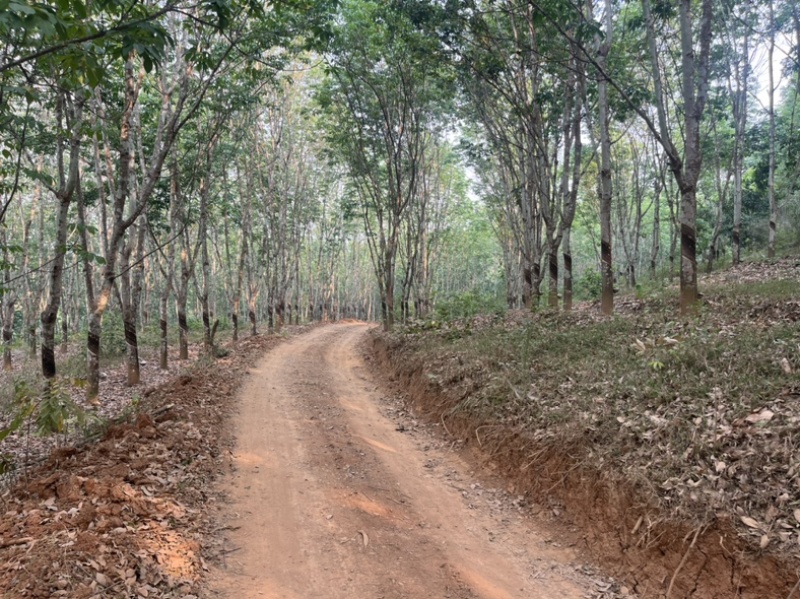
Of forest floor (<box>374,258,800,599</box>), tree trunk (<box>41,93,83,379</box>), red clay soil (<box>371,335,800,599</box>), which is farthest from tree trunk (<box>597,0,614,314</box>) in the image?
tree trunk (<box>41,93,83,379</box>)

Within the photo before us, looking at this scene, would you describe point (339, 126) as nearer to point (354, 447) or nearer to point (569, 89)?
point (569, 89)

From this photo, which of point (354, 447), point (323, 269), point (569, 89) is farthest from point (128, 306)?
point (323, 269)

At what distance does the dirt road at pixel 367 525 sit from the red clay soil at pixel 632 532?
1.26 ft

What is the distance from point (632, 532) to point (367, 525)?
2.68 meters

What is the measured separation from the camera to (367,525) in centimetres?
507

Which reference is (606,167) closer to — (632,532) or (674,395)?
(674,395)

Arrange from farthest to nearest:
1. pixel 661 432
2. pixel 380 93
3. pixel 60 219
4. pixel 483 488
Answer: pixel 380 93 → pixel 60 219 → pixel 483 488 → pixel 661 432

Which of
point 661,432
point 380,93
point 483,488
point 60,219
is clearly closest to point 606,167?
point 661,432

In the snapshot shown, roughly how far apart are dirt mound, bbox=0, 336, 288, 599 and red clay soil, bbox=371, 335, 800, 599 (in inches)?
150

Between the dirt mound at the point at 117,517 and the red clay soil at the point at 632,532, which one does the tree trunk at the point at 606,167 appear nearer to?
the red clay soil at the point at 632,532

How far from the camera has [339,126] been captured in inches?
772

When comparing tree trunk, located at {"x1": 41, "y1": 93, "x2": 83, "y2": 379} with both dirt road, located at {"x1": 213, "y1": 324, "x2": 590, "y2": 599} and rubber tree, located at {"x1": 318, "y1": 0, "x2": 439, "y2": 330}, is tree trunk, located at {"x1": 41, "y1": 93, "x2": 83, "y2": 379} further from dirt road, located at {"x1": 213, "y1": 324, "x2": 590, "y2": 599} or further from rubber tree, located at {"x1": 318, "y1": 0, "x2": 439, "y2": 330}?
rubber tree, located at {"x1": 318, "y1": 0, "x2": 439, "y2": 330}

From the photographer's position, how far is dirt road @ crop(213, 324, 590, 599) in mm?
4230

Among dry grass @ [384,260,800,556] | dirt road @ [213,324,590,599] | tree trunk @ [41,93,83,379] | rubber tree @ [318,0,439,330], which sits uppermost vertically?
rubber tree @ [318,0,439,330]
